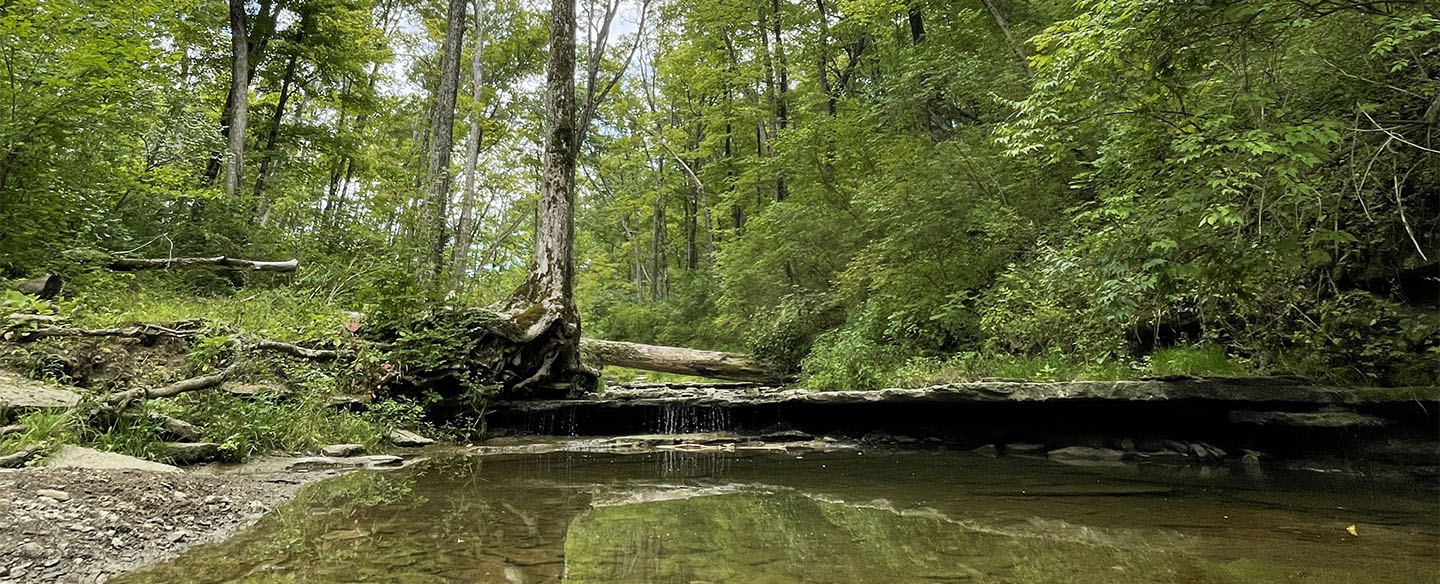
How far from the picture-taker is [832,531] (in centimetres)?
308

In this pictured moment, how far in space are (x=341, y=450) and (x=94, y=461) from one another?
2058 mm

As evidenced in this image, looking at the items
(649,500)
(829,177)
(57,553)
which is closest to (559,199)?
(829,177)

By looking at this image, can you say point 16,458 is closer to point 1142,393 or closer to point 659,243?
point 1142,393

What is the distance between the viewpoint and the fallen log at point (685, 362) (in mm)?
14078

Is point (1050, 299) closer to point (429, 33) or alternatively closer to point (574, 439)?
point (574, 439)

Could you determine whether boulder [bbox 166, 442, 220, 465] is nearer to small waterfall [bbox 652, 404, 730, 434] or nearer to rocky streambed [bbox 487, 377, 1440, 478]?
rocky streambed [bbox 487, 377, 1440, 478]

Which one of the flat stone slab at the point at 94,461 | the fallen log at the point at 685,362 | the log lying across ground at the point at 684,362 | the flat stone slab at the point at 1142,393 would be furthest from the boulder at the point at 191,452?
the fallen log at the point at 685,362

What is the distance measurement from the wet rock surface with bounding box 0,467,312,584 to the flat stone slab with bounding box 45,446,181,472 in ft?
0.71

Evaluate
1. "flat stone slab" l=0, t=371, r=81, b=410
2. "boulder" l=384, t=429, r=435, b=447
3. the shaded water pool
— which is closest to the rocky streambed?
the shaded water pool

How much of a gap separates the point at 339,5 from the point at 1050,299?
49.8ft

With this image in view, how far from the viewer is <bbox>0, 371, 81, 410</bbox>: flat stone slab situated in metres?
4.27

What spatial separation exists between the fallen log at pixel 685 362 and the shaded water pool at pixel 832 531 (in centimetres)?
897

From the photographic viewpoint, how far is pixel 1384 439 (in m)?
5.30

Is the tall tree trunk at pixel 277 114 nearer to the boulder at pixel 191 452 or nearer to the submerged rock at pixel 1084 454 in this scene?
the boulder at pixel 191 452
